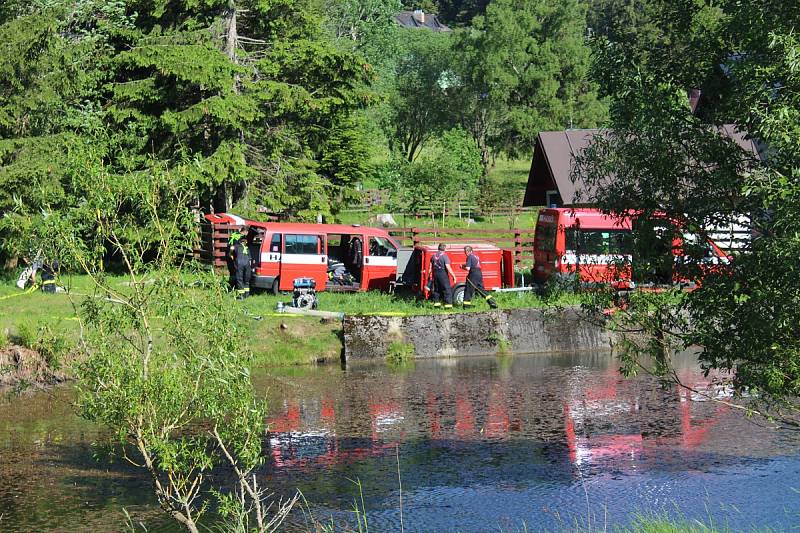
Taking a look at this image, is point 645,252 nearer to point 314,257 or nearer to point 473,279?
point 473,279

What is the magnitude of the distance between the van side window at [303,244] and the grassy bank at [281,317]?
1.29 metres

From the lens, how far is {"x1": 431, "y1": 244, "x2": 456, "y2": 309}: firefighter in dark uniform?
1043 inches

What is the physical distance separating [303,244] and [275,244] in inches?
29.6

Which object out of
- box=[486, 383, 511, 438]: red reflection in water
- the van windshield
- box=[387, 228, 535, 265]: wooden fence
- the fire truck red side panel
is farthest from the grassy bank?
the van windshield

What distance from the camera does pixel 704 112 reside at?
12.4 metres

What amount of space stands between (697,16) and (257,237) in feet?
59.5

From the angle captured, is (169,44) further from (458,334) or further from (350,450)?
(350,450)

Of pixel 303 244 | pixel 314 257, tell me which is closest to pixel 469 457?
pixel 314 257

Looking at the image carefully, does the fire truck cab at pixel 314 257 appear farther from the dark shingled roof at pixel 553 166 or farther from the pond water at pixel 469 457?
the dark shingled roof at pixel 553 166

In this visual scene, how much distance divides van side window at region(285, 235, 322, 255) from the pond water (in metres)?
6.03

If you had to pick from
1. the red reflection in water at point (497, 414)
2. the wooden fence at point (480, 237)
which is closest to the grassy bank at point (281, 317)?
the red reflection in water at point (497, 414)

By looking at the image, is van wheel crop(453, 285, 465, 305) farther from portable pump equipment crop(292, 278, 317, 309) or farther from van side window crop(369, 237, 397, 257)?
portable pump equipment crop(292, 278, 317, 309)

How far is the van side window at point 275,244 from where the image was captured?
28672 millimetres

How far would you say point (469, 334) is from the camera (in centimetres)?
2555
